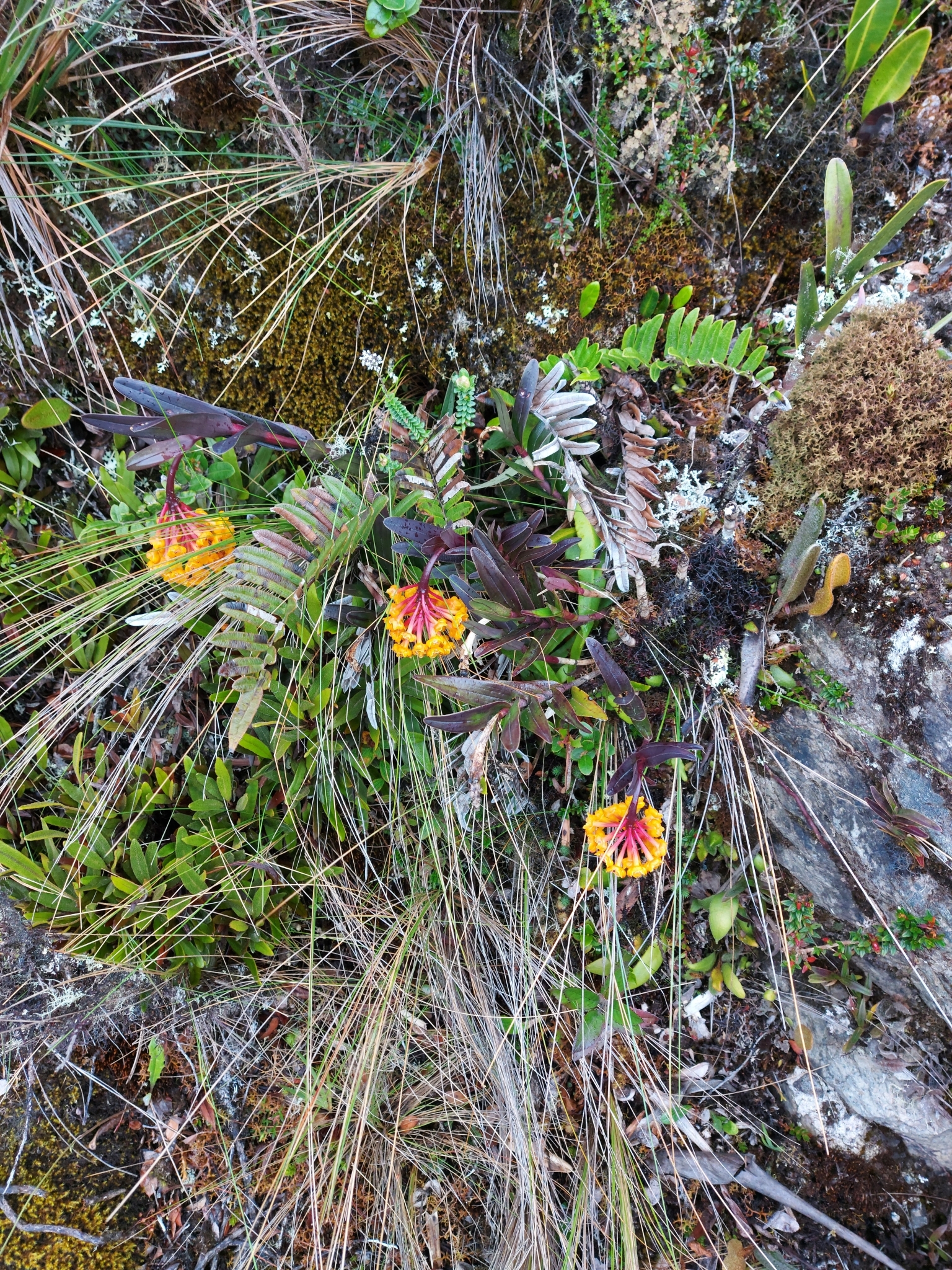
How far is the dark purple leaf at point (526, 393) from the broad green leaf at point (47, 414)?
1302 millimetres

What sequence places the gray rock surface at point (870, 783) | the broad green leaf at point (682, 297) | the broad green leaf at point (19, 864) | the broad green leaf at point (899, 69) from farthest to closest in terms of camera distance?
the broad green leaf at point (19, 864) < the broad green leaf at point (682, 297) < the gray rock surface at point (870, 783) < the broad green leaf at point (899, 69)

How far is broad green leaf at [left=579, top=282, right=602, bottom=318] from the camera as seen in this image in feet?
5.94

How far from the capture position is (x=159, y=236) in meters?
1.93

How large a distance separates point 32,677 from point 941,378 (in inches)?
99.5

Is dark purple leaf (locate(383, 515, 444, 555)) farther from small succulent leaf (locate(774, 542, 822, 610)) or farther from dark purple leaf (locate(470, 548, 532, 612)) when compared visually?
small succulent leaf (locate(774, 542, 822, 610))

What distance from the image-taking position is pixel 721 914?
1966mm

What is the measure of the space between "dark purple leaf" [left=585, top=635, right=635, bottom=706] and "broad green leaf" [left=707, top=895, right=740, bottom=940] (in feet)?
A: 2.30

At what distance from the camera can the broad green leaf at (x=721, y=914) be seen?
1.96 m

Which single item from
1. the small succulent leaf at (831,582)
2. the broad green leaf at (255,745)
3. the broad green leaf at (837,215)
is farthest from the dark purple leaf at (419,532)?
the broad green leaf at (837,215)

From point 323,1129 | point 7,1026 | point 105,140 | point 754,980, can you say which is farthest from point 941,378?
point 7,1026

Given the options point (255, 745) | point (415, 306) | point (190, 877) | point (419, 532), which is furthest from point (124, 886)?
point (415, 306)

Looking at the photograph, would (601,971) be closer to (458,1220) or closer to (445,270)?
(458,1220)

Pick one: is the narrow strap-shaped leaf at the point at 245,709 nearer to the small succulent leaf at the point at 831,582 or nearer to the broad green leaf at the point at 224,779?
the broad green leaf at the point at 224,779

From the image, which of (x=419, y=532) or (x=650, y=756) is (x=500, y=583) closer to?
(x=419, y=532)
